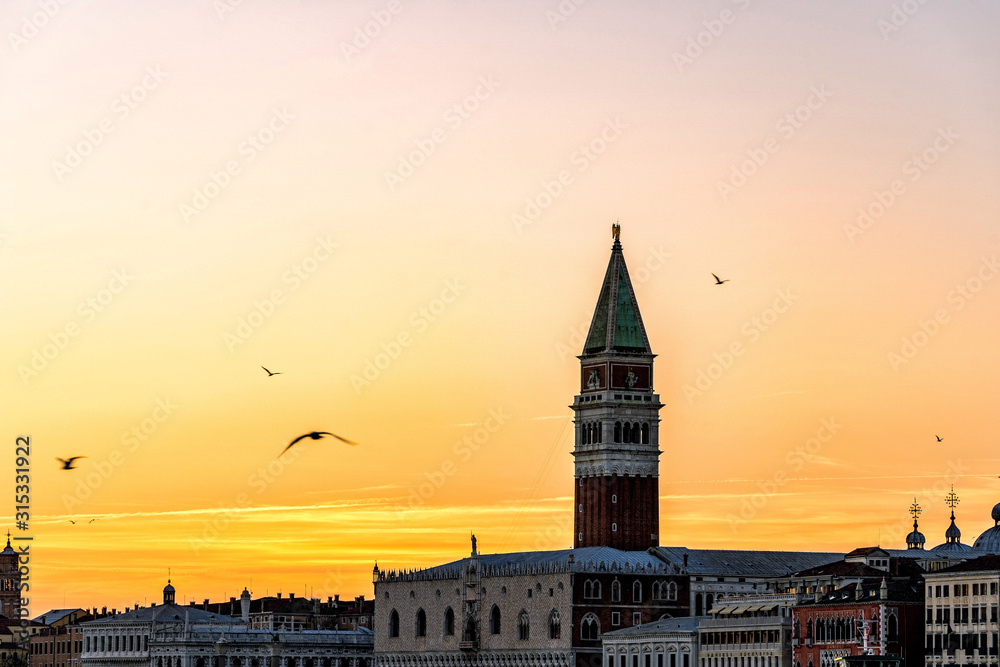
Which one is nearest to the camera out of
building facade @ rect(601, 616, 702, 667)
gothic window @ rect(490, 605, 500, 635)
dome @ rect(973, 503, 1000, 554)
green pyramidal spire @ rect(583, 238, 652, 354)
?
building facade @ rect(601, 616, 702, 667)

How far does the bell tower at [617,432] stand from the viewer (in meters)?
168

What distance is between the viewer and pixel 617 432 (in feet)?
554

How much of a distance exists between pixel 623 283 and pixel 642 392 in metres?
7.70

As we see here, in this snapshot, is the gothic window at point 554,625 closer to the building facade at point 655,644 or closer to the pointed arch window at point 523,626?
the pointed arch window at point 523,626

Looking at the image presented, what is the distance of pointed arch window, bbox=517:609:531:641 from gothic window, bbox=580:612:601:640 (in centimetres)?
534

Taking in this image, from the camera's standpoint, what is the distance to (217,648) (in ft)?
651

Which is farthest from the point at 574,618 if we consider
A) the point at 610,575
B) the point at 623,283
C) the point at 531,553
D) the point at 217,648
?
the point at 217,648

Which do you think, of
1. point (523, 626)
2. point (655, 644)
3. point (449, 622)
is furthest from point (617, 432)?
point (655, 644)

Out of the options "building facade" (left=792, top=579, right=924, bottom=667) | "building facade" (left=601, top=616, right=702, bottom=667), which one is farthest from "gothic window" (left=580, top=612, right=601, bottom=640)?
"building facade" (left=792, top=579, right=924, bottom=667)

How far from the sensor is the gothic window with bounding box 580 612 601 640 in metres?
160

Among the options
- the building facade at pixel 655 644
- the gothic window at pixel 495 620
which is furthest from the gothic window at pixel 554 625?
the gothic window at pixel 495 620

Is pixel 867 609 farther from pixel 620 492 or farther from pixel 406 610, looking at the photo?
pixel 406 610

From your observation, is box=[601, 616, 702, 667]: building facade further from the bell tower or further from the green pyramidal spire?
the green pyramidal spire

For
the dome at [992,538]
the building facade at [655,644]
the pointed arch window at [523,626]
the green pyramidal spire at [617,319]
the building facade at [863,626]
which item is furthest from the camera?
the green pyramidal spire at [617,319]
